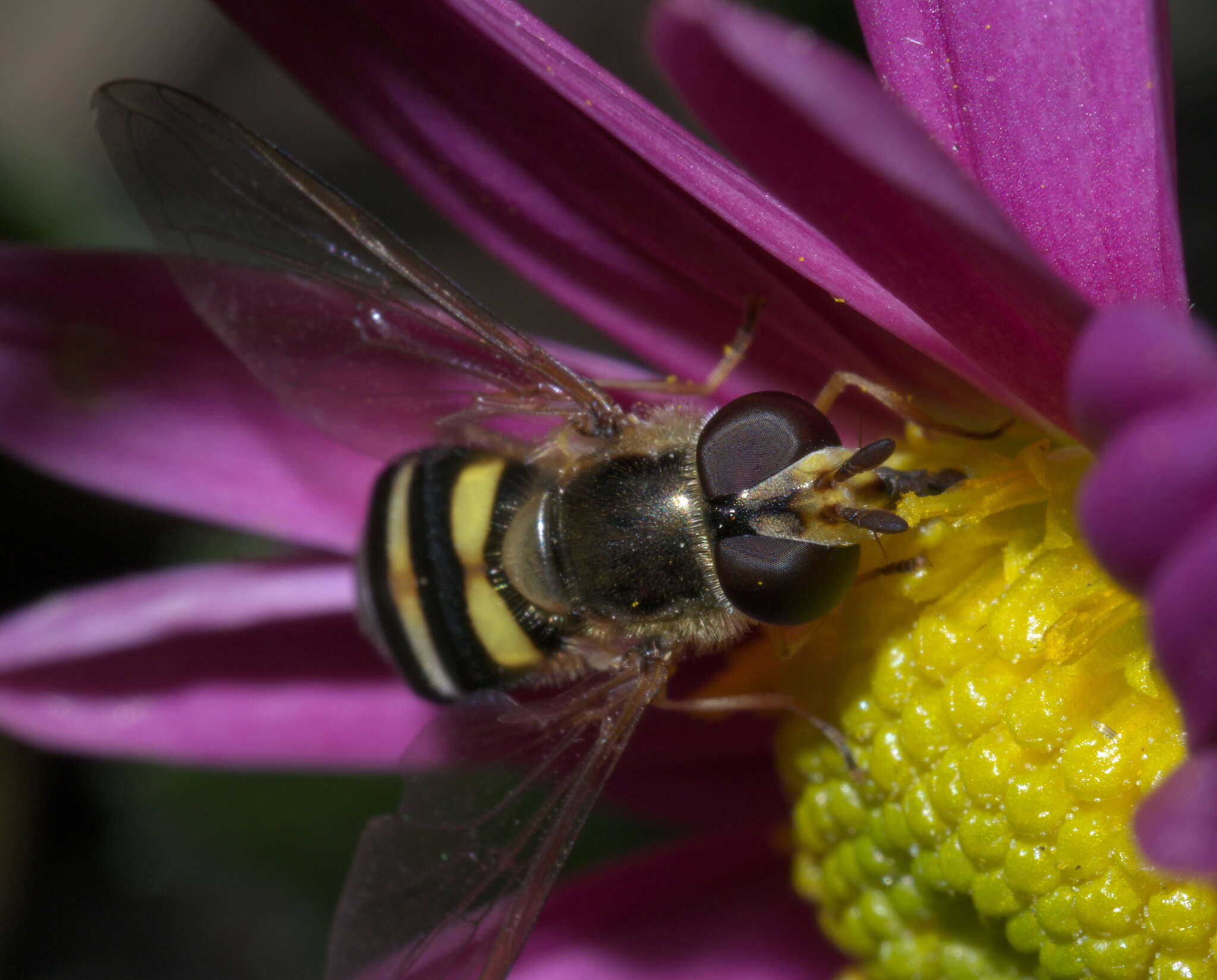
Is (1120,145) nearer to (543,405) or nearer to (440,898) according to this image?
(543,405)

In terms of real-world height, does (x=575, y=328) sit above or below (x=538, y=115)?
below

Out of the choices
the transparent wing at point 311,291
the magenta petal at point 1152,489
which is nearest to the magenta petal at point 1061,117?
the magenta petal at point 1152,489

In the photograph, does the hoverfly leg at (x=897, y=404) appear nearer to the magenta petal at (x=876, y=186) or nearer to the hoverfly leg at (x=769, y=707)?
the magenta petal at (x=876, y=186)

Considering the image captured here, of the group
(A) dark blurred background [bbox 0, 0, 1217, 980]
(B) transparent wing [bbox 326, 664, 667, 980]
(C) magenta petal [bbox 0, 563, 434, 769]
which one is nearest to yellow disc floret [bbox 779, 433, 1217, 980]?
(B) transparent wing [bbox 326, 664, 667, 980]

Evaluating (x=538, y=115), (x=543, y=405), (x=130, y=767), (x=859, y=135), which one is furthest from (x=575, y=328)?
(x=859, y=135)

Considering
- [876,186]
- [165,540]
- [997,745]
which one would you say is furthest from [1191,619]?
[165,540]

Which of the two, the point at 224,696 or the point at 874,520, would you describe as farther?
the point at 224,696

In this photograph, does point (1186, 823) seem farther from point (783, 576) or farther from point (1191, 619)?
point (783, 576)
